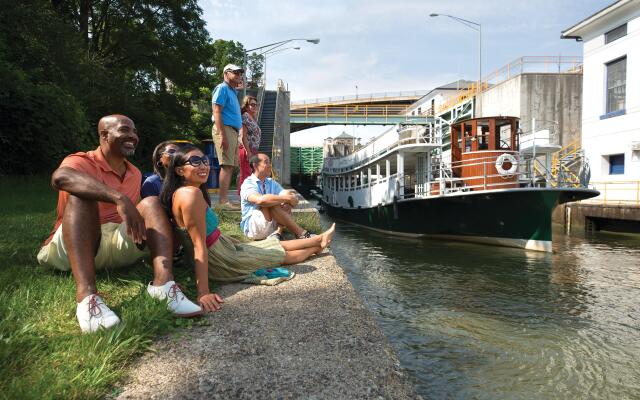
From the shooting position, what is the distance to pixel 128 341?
204 cm

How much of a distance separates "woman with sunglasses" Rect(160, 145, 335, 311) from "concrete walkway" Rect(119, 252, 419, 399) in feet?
1.07

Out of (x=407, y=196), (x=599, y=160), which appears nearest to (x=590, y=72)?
(x=599, y=160)

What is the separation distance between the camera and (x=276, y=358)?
6.84 ft

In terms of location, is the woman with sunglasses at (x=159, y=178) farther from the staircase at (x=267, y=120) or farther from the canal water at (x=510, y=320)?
the staircase at (x=267, y=120)

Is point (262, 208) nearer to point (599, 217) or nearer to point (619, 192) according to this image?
point (599, 217)

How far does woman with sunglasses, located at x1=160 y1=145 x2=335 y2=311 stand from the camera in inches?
113

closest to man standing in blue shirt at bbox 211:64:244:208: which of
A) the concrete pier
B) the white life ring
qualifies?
the white life ring

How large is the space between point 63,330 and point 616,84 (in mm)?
22406

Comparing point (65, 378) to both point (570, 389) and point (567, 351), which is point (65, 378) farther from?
point (567, 351)

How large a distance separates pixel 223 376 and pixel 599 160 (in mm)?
21698

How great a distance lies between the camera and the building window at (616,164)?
18.5 metres

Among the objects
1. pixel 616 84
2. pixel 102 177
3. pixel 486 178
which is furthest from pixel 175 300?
pixel 616 84

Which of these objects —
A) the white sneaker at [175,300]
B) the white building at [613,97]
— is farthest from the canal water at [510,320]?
the white building at [613,97]

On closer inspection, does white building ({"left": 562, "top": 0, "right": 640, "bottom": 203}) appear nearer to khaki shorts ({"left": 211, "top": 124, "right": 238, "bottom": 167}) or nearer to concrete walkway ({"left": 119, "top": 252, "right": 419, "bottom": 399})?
khaki shorts ({"left": 211, "top": 124, "right": 238, "bottom": 167})
